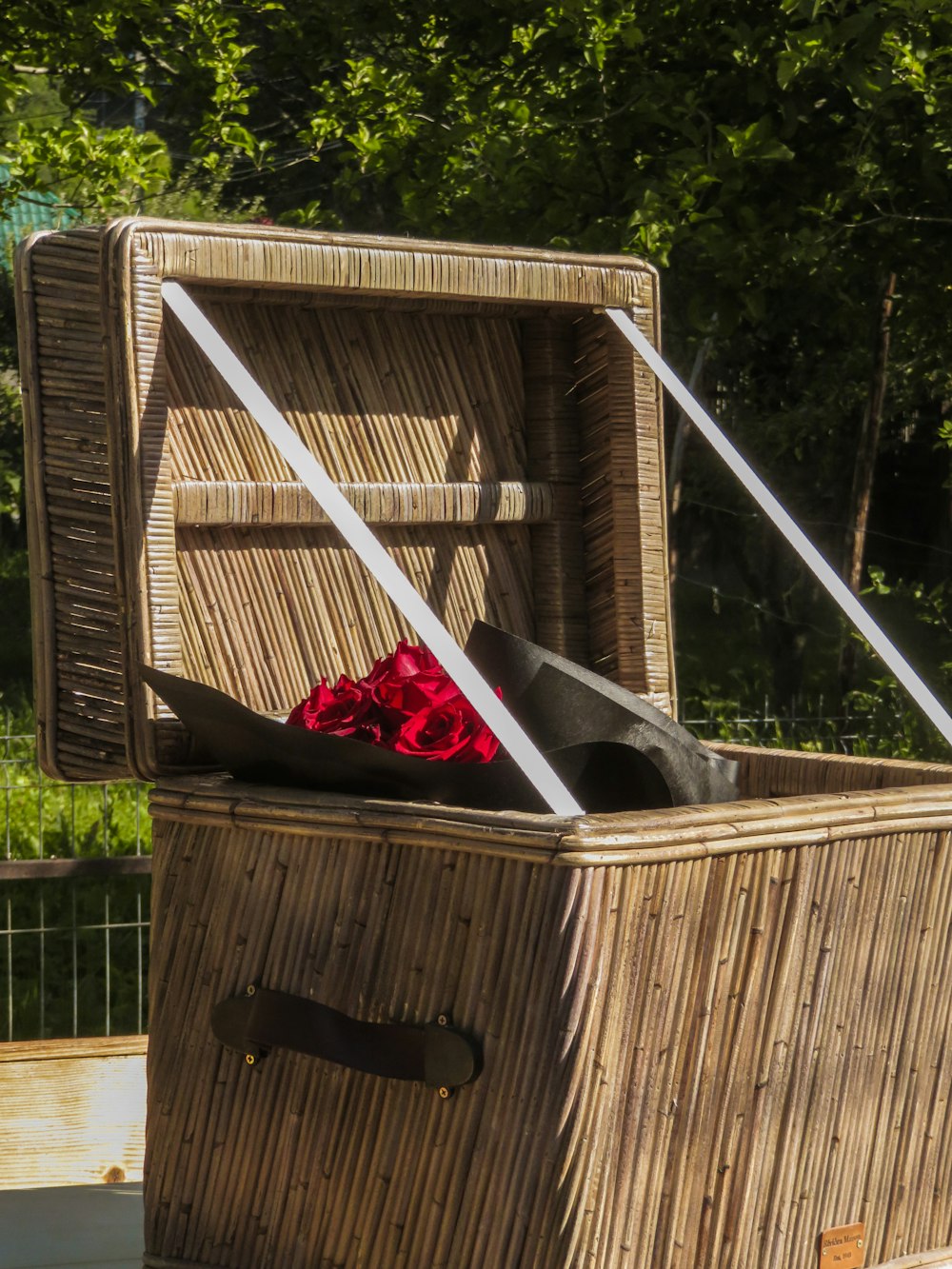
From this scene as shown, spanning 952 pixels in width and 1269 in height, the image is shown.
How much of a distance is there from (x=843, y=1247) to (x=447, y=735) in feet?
1.48

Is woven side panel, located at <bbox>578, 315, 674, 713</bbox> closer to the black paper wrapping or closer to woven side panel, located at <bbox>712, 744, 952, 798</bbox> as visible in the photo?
woven side panel, located at <bbox>712, 744, 952, 798</bbox>

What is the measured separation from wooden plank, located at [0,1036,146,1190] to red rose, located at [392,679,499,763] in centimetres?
52

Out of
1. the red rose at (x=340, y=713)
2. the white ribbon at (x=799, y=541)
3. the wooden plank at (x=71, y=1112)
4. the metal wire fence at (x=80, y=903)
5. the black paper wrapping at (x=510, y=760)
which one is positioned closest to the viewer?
the black paper wrapping at (x=510, y=760)

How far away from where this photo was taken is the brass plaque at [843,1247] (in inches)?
43.6

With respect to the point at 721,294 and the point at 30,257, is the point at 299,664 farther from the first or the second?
the point at 721,294

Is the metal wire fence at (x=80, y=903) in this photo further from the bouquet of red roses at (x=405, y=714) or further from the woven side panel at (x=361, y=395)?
the bouquet of red roses at (x=405, y=714)

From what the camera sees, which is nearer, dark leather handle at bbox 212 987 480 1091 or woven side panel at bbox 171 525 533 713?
dark leather handle at bbox 212 987 480 1091

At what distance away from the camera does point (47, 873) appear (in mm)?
2277

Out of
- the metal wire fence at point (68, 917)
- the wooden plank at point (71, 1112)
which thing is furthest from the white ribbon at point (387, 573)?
the metal wire fence at point (68, 917)

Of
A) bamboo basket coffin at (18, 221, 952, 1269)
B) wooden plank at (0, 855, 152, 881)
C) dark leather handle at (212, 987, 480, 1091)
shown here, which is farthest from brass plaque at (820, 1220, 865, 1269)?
wooden plank at (0, 855, 152, 881)

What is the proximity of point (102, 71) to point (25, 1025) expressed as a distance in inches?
70.1

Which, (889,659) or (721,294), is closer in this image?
(889,659)

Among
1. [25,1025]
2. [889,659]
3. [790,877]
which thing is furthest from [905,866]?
[25,1025]

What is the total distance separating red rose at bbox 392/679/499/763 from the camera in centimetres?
116
